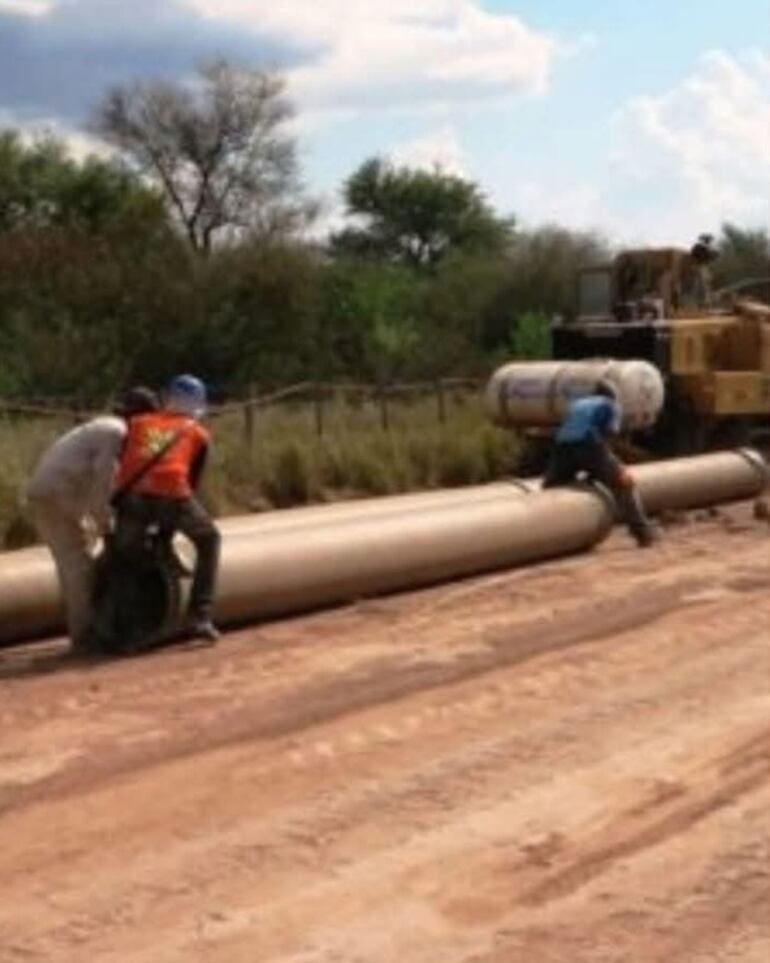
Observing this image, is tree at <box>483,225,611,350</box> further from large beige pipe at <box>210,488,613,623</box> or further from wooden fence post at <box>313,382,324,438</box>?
large beige pipe at <box>210,488,613,623</box>

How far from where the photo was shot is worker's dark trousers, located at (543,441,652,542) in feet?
58.8

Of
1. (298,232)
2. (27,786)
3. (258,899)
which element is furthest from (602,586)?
(298,232)

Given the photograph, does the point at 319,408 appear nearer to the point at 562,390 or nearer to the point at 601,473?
the point at 562,390

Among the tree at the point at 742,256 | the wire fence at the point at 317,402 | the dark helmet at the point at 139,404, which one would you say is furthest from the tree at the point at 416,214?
the dark helmet at the point at 139,404

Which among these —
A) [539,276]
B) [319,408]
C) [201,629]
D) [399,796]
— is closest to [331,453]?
[319,408]

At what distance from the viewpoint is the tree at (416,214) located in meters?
81.8

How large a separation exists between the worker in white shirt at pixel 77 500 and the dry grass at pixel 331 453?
488 cm

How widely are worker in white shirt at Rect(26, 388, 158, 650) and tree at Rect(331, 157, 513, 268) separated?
6900cm

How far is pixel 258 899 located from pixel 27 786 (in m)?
1.98

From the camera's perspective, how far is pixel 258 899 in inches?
273

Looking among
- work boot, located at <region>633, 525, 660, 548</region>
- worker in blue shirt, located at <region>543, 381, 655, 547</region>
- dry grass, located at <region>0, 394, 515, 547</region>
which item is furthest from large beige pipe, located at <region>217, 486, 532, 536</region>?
dry grass, located at <region>0, 394, 515, 547</region>

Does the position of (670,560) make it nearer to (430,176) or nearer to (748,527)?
(748,527)

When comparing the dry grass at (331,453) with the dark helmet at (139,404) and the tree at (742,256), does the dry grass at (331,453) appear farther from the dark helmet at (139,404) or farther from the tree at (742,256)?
the tree at (742,256)

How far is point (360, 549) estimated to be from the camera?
1434cm
